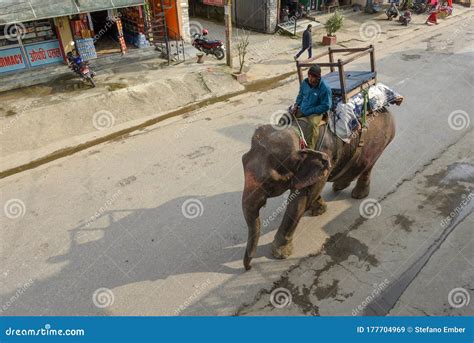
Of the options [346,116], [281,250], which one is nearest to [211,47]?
[346,116]

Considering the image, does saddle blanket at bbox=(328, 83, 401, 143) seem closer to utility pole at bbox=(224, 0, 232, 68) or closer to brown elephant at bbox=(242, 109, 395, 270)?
brown elephant at bbox=(242, 109, 395, 270)

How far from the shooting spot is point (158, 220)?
23.3 ft

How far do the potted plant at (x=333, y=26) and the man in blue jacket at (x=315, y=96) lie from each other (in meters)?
12.5

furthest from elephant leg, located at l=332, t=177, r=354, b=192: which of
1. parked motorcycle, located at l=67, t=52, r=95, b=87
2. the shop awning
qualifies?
the shop awning

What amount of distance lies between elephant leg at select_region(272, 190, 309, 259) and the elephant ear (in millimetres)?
438

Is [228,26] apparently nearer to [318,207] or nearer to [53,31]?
[53,31]

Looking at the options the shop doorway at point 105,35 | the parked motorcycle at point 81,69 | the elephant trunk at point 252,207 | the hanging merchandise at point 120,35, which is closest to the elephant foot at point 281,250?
the elephant trunk at point 252,207

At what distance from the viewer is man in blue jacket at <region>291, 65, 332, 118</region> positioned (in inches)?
217

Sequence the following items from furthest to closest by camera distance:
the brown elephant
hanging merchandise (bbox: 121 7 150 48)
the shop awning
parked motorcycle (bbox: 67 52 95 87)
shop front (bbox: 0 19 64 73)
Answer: hanging merchandise (bbox: 121 7 150 48)
shop front (bbox: 0 19 64 73)
parked motorcycle (bbox: 67 52 95 87)
the shop awning
the brown elephant

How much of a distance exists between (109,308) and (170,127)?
19.2ft

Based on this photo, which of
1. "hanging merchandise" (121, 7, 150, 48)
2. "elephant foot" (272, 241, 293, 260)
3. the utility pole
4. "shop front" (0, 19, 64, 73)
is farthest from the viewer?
"hanging merchandise" (121, 7, 150, 48)

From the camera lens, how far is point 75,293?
226 inches

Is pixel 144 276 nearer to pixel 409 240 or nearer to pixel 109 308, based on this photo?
pixel 109 308

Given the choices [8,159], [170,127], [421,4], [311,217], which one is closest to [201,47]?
[170,127]
